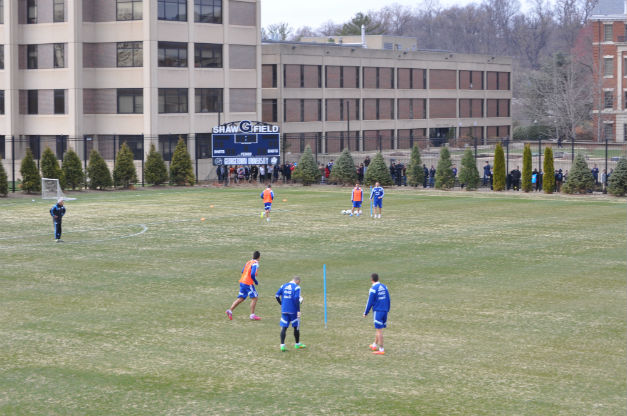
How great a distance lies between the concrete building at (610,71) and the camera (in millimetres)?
95875

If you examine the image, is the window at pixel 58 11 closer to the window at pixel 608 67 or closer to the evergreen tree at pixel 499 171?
the evergreen tree at pixel 499 171

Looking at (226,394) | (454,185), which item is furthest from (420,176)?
(226,394)

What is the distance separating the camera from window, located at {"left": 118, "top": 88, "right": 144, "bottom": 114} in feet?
223

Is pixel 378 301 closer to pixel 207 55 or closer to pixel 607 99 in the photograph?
pixel 207 55

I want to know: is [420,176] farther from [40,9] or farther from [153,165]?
[40,9]

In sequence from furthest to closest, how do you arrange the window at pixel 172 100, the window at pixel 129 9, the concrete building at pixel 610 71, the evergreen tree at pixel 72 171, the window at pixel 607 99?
the window at pixel 607 99 < the concrete building at pixel 610 71 < the window at pixel 172 100 < the window at pixel 129 9 < the evergreen tree at pixel 72 171

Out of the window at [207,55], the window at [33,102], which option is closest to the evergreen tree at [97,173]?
the window at [33,102]

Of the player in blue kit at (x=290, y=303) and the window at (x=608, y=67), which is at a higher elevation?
the window at (x=608, y=67)

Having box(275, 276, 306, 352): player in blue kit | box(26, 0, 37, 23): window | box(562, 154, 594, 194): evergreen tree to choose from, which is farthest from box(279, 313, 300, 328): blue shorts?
box(26, 0, 37, 23): window

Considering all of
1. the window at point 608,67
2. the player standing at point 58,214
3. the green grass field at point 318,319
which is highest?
the window at point 608,67

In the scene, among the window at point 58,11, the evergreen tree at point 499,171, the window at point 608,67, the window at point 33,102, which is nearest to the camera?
the evergreen tree at point 499,171

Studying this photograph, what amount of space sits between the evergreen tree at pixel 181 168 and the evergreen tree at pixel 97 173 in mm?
5065

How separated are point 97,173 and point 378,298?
42.3 metres

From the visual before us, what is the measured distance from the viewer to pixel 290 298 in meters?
17.6
